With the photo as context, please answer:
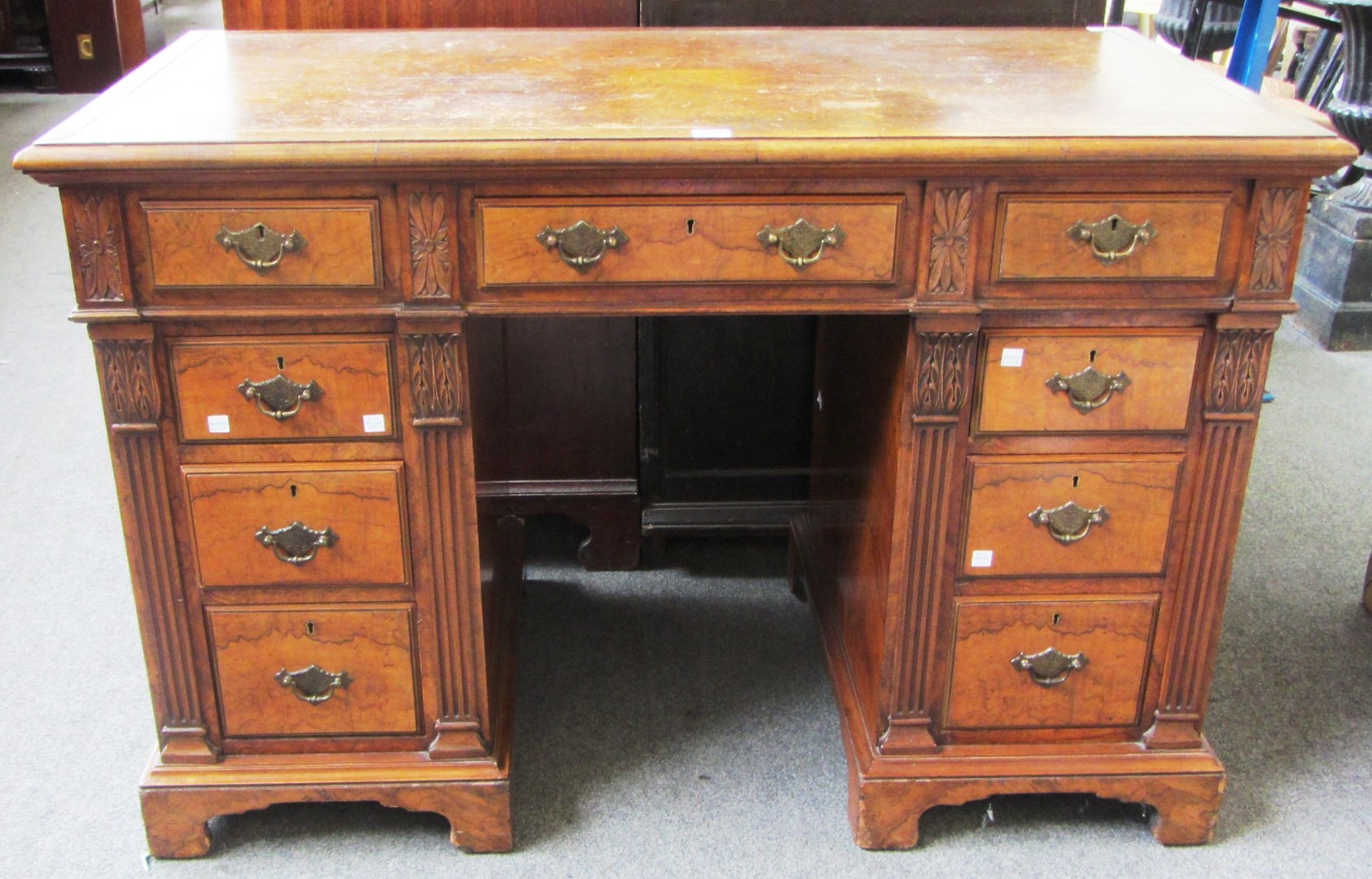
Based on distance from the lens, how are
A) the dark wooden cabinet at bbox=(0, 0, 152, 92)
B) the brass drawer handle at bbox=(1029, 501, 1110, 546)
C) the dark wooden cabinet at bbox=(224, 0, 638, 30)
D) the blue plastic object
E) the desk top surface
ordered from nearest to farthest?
the desk top surface, the brass drawer handle at bbox=(1029, 501, 1110, 546), the dark wooden cabinet at bbox=(224, 0, 638, 30), the blue plastic object, the dark wooden cabinet at bbox=(0, 0, 152, 92)

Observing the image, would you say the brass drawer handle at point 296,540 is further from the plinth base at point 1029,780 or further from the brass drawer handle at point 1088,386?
the brass drawer handle at point 1088,386

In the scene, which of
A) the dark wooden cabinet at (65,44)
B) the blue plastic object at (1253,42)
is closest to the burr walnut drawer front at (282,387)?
the blue plastic object at (1253,42)

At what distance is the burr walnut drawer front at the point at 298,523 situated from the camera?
1.49 metres

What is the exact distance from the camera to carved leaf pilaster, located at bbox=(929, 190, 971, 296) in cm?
138

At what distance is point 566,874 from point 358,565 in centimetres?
47

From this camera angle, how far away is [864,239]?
140cm

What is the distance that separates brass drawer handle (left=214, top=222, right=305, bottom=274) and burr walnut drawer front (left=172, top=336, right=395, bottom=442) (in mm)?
95

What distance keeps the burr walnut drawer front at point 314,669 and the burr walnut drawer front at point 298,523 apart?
5cm

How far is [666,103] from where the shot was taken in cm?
149

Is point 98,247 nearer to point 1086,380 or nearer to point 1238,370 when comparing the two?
point 1086,380

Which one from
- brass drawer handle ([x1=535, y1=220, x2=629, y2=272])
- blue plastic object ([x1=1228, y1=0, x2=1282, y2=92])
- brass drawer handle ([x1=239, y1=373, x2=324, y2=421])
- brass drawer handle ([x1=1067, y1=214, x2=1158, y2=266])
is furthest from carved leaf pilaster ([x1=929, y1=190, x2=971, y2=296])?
blue plastic object ([x1=1228, y1=0, x2=1282, y2=92])

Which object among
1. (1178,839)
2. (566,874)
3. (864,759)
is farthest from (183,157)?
(1178,839)

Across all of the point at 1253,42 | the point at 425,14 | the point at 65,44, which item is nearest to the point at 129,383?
the point at 425,14

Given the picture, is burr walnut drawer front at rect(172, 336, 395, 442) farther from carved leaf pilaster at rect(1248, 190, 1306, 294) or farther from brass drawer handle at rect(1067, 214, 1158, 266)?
carved leaf pilaster at rect(1248, 190, 1306, 294)
